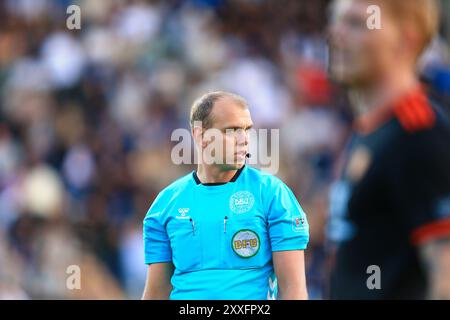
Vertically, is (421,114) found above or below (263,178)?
above

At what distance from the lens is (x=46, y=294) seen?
7.09 meters

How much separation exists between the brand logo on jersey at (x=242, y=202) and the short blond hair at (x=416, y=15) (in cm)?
68

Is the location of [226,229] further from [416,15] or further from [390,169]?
[416,15]

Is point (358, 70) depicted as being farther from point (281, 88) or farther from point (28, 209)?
point (28, 209)

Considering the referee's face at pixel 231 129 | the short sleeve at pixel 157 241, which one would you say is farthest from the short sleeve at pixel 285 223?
the short sleeve at pixel 157 241

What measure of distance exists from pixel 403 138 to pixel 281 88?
16.8 feet

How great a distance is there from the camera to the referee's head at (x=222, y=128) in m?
2.75

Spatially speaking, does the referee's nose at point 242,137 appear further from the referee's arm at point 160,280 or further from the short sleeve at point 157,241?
the referee's arm at point 160,280

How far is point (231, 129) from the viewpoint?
2758 millimetres

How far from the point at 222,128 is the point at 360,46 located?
50 cm

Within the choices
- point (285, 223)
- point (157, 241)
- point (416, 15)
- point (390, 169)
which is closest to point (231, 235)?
point (285, 223)

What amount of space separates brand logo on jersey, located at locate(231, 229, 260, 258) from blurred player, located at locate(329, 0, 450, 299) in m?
0.24

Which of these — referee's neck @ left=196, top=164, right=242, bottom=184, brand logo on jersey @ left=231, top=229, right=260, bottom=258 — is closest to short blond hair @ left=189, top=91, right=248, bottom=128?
referee's neck @ left=196, top=164, right=242, bottom=184

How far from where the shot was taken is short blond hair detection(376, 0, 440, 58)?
2557 millimetres
